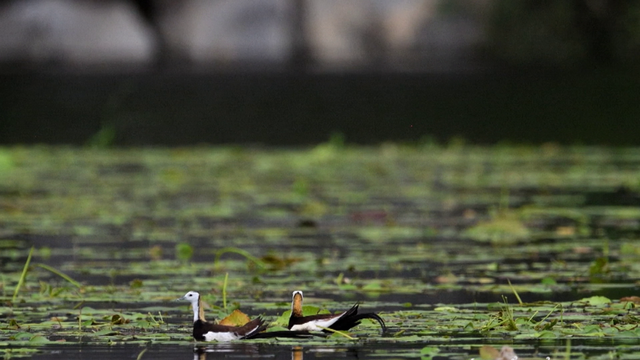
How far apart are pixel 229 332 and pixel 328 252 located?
302cm

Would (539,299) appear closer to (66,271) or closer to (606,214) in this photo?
(66,271)

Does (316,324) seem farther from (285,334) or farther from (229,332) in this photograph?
(229,332)

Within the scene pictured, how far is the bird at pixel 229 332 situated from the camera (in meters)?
4.94

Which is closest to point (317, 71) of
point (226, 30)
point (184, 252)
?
point (226, 30)

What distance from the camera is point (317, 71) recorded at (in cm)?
2197

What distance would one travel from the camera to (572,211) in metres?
9.91

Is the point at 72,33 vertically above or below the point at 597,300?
above

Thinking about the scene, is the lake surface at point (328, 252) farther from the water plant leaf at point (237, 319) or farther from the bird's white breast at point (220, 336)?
the water plant leaf at point (237, 319)

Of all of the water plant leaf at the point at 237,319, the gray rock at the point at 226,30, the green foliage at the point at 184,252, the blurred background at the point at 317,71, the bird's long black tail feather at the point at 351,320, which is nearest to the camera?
the bird's long black tail feather at the point at 351,320

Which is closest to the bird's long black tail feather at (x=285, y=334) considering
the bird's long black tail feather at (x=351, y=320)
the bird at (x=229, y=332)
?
the bird at (x=229, y=332)

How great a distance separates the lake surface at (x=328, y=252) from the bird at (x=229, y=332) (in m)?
0.05

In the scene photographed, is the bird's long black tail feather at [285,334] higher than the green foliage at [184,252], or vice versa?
the green foliage at [184,252]

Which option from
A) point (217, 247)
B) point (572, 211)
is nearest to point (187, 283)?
point (217, 247)

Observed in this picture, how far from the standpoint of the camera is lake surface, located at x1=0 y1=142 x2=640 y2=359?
5078 mm
